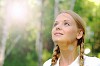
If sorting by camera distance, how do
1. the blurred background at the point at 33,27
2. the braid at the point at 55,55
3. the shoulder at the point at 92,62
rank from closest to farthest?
the shoulder at the point at 92,62
the braid at the point at 55,55
the blurred background at the point at 33,27

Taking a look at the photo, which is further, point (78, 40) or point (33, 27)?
point (33, 27)

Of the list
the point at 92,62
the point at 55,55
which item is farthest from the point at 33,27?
the point at 92,62

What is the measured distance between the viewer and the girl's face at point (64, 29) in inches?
80.4

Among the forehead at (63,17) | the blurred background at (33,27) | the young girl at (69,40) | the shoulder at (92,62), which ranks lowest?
the blurred background at (33,27)

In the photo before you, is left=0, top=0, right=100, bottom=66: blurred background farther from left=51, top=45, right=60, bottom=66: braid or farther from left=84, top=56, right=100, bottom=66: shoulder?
left=84, top=56, right=100, bottom=66: shoulder

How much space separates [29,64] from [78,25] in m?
20.2

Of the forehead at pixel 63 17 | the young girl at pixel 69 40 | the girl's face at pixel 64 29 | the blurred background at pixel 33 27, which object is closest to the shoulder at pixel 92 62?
the young girl at pixel 69 40

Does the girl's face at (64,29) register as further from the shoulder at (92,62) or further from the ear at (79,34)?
the shoulder at (92,62)

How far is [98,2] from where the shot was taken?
2139 cm

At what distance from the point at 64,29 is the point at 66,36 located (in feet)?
0.12

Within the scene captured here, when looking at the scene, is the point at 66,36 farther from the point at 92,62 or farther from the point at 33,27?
the point at 33,27

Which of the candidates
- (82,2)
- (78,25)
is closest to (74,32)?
(78,25)

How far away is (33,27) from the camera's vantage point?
2333cm

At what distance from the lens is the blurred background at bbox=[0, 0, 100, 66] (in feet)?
65.4
